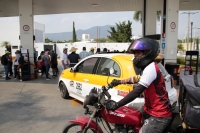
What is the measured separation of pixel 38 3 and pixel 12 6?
2.36 meters

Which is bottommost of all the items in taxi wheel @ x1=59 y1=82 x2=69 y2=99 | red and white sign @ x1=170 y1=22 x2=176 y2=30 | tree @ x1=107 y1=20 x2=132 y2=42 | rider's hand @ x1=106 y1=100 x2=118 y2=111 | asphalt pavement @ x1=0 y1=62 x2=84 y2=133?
asphalt pavement @ x1=0 y1=62 x2=84 y2=133

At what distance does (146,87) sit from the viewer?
7.76 ft

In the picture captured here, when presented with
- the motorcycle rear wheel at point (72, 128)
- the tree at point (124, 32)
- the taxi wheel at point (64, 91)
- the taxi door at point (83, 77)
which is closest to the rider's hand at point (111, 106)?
the motorcycle rear wheel at point (72, 128)

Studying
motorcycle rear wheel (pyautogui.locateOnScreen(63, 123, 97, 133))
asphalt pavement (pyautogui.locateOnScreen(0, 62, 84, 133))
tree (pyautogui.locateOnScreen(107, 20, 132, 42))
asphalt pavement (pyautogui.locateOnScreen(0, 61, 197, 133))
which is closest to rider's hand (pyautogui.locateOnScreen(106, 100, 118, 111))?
motorcycle rear wheel (pyautogui.locateOnScreen(63, 123, 97, 133))

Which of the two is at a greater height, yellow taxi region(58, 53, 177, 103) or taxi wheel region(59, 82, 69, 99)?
yellow taxi region(58, 53, 177, 103)

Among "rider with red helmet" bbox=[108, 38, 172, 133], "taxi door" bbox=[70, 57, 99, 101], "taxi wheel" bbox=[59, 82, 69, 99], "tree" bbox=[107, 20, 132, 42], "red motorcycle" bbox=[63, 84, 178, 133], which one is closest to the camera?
"rider with red helmet" bbox=[108, 38, 172, 133]

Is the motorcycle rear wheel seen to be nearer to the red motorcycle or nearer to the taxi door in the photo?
the red motorcycle

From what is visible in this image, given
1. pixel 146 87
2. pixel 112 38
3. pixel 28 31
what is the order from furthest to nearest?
pixel 112 38 < pixel 28 31 < pixel 146 87

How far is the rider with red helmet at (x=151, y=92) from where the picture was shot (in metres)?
2.42

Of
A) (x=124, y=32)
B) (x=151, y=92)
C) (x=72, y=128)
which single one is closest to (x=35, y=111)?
(x=72, y=128)

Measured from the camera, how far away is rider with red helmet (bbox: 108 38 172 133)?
2.42m

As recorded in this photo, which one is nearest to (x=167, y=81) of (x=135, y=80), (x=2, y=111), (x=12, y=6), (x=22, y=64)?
(x=135, y=80)

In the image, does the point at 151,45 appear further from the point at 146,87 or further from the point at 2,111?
the point at 2,111

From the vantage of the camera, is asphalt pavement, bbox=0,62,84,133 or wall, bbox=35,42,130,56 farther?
wall, bbox=35,42,130,56
